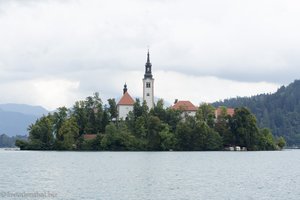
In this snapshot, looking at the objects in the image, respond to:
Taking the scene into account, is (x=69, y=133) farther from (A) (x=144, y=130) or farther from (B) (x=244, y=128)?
(B) (x=244, y=128)

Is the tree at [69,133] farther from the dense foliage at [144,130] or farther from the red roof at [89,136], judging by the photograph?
the red roof at [89,136]

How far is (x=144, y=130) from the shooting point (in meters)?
165

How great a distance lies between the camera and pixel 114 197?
55.0m

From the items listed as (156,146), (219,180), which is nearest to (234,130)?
(156,146)

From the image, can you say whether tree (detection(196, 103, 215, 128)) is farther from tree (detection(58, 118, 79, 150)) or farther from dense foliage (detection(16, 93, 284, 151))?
tree (detection(58, 118, 79, 150))

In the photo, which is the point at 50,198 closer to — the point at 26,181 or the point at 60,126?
the point at 26,181

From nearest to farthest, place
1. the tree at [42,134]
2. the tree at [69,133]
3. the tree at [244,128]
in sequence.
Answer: the tree at [244,128]
the tree at [69,133]
the tree at [42,134]

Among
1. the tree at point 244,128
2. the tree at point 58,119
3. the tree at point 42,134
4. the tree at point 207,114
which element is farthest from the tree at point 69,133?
the tree at point 244,128

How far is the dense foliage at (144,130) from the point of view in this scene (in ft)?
538

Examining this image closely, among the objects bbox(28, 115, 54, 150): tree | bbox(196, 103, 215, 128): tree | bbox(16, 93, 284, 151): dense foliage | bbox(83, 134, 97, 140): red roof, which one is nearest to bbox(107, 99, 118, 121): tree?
bbox(16, 93, 284, 151): dense foliage

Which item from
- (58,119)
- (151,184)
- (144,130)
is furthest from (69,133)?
(151,184)

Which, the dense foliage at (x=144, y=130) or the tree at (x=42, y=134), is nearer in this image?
the dense foliage at (x=144, y=130)

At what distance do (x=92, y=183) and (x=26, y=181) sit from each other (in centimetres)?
759

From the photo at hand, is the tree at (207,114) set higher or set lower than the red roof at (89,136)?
higher
